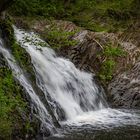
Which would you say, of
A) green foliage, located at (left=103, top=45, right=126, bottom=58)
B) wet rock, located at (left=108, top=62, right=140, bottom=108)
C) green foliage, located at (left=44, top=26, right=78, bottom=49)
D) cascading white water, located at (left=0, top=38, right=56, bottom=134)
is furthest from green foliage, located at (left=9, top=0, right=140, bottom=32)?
cascading white water, located at (left=0, top=38, right=56, bottom=134)

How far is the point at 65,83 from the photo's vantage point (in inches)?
678

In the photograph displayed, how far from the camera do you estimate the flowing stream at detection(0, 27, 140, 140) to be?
14.1 meters

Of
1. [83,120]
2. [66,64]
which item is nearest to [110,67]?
[66,64]

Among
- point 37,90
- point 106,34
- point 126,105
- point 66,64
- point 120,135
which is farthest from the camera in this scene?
point 106,34

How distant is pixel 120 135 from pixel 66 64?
666cm

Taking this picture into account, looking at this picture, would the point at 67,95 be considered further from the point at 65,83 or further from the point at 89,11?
the point at 89,11

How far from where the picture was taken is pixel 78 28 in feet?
73.2

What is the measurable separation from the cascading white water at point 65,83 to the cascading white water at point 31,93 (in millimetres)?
777

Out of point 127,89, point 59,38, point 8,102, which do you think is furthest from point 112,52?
point 8,102

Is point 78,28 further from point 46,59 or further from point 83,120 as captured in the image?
point 83,120

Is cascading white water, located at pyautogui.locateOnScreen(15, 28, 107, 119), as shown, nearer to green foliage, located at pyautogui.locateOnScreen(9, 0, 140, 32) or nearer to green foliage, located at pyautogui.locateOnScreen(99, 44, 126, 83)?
green foliage, located at pyautogui.locateOnScreen(99, 44, 126, 83)

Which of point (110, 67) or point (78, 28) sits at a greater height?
point (78, 28)

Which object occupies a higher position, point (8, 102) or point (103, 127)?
point (8, 102)

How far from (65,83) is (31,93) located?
3350 millimetres
